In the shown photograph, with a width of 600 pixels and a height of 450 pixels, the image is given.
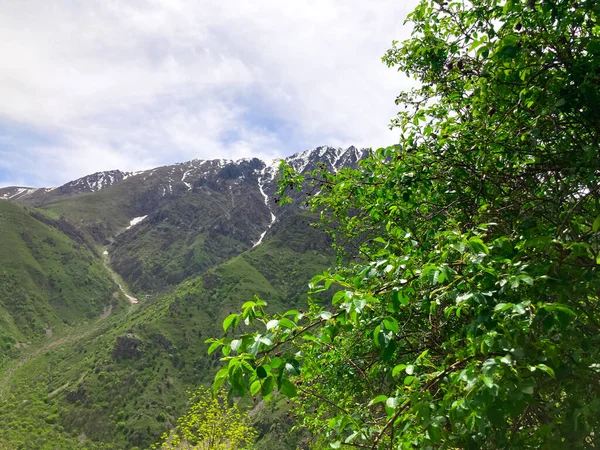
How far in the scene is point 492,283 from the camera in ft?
11.3

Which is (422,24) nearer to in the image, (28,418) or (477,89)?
(477,89)

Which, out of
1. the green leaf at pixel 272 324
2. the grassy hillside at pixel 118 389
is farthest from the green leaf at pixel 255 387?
the grassy hillside at pixel 118 389

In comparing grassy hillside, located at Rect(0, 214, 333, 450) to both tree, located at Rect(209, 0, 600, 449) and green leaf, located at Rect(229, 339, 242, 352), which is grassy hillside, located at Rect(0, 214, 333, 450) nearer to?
tree, located at Rect(209, 0, 600, 449)

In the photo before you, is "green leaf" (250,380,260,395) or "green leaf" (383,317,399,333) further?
"green leaf" (383,317,399,333)

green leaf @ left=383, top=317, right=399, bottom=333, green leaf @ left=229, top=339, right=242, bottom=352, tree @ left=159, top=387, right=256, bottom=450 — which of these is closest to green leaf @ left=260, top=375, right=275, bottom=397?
green leaf @ left=229, top=339, right=242, bottom=352

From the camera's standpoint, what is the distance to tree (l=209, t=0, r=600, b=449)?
2.94m

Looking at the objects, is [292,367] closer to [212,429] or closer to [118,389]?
[212,429]

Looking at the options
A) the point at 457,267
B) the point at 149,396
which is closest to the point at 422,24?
the point at 457,267

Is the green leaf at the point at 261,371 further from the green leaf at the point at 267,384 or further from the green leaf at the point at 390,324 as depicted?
the green leaf at the point at 390,324

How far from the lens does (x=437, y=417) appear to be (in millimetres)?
2977

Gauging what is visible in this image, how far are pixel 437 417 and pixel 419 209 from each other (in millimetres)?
5217

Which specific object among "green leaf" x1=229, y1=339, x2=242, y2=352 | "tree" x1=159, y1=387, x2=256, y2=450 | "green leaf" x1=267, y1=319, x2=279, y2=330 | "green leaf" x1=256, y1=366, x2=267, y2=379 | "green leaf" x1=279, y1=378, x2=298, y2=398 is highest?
"green leaf" x1=267, y1=319, x2=279, y2=330

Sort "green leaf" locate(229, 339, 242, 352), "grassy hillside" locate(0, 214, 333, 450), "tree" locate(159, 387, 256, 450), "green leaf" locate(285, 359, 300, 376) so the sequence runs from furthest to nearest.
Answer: "grassy hillside" locate(0, 214, 333, 450) → "tree" locate(159, 387, 256, 450) → "green leaf" locate(229, 339, 242, 352) → "green leaf" locate(285, 359, 300, 376)

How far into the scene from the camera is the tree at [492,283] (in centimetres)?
294
